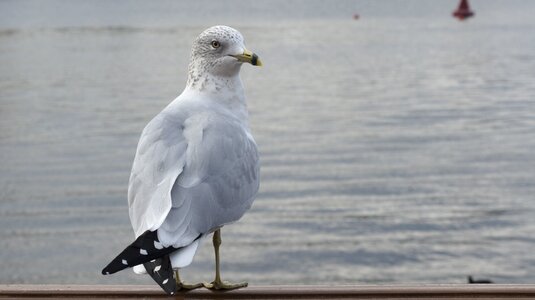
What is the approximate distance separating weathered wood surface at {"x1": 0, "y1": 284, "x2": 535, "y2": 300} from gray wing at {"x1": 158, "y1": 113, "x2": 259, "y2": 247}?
0.31 meters

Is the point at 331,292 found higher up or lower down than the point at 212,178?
lower down

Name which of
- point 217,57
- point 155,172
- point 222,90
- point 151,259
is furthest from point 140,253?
point 217,57

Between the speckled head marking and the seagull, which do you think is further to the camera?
the speckled head marking

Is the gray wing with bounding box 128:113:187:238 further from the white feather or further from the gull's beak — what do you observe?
the gull's beak

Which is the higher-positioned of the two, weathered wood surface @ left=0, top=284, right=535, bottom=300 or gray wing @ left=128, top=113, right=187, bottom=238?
gray wing @ left=128, top=113, right=187, bottom=238

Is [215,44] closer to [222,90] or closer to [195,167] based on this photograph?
[222,90]

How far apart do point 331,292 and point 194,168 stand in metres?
0.60

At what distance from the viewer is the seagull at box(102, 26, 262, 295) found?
316 cm

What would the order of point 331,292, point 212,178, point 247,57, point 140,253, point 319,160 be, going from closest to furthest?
1. point 140,253
2. point 331,292
3. point 212,178
4. point 247,57
5. point 319,160

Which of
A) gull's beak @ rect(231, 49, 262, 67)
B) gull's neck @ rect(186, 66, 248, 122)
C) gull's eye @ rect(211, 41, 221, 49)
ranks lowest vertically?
gull's neck @ rect(186, 66, 248, 122)

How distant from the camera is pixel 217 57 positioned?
394 cm

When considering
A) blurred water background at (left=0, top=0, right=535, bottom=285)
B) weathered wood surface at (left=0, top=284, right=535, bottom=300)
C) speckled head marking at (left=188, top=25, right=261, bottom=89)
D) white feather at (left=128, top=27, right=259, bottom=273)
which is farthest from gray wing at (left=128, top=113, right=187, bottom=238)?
blurred water background at (left=0, top=0, right=535, bottom=285)

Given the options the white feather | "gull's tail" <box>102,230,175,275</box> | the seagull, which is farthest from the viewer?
the white feather

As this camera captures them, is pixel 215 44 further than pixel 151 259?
Yes
